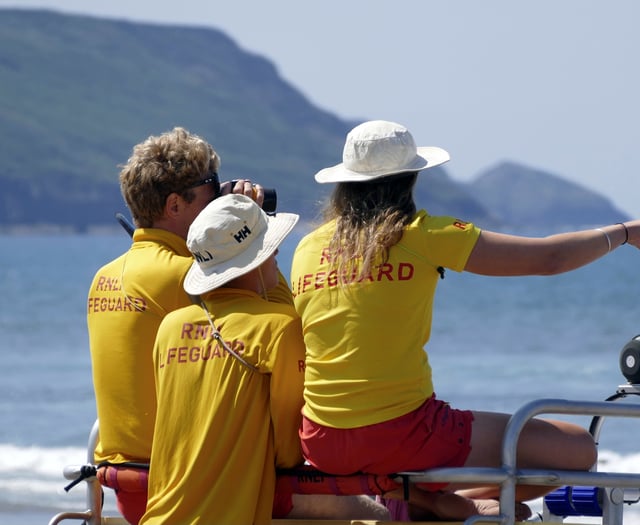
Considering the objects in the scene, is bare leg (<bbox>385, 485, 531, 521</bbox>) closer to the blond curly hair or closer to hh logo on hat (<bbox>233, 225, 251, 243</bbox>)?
hh logo on hat (<bbox>233, 225, 251, 243</bbox>)

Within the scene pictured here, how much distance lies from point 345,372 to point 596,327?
25.1m

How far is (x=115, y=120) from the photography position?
15025 cm

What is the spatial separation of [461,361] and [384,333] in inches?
676

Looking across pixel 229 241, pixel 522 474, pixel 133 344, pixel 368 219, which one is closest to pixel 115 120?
pixel 133 344

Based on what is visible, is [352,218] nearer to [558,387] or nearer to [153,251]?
[153,251]

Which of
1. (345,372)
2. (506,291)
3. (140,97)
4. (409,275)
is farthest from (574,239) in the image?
(140,97)

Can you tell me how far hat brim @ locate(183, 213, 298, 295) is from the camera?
3.55 metres

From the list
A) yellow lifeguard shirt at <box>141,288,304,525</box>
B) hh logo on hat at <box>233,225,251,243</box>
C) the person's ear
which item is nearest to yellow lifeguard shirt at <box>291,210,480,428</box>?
yellow lifeguard shirt at <box>141,288,304,525</box>

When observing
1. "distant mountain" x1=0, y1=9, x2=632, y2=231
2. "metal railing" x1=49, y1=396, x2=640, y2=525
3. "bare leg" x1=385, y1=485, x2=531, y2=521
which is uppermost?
"distant mountain" x1=0, y1=9, x2=632, y2=231

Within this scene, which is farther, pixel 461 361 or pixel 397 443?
pixel 461 361

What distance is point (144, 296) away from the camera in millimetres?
3898

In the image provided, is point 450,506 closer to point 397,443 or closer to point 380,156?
point 397,443

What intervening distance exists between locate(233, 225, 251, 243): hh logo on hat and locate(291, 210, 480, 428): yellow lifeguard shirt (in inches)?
12.5

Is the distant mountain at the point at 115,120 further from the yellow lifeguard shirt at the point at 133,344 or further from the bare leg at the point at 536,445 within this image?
the bare leg at the point at 536,445
